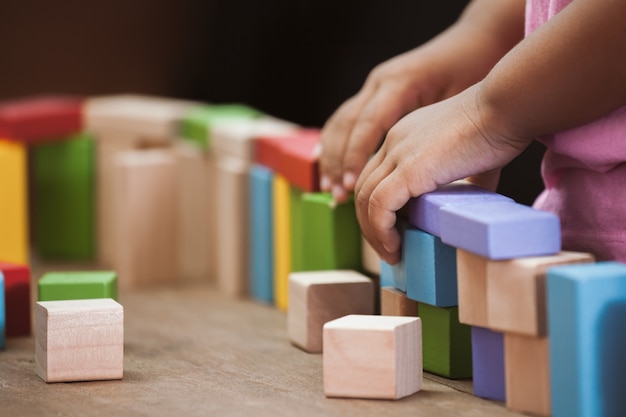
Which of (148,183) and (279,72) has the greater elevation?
(279,72)

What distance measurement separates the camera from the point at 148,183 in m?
1.54

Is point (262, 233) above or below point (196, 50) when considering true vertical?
below

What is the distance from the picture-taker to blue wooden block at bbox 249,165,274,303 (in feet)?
4.59

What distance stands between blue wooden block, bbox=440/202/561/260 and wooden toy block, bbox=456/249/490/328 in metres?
0.02

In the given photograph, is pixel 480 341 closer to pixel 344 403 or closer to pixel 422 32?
pixel 344 403

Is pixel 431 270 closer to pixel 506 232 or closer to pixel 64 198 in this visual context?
pixel 506 232

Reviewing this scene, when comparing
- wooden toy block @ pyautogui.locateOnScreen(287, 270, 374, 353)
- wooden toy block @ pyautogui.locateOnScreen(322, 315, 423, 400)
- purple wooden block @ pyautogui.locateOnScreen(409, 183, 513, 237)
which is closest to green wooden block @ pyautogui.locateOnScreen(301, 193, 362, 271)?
wooden toy block @ pyautogui.locateOnScreen(287, 270, 374, 353)

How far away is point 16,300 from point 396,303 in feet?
1.41

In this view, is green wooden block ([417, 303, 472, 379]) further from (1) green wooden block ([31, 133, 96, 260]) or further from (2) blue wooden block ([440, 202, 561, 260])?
(1) green wooden block ([31, 133, 96, 260])

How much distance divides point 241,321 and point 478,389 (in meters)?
0.42

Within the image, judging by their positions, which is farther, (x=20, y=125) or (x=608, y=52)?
(x=20, y=125)

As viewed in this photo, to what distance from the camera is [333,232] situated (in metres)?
1.18

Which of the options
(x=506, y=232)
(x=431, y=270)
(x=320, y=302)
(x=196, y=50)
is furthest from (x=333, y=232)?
(x=196, y=50)

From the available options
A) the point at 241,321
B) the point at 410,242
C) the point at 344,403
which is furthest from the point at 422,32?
the point at 344,403
